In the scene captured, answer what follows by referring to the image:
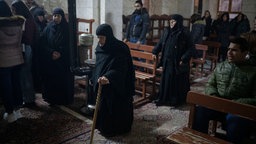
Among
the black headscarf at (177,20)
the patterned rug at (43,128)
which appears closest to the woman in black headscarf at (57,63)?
the patterned rug at (43,128)

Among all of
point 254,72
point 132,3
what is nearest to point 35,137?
point 254,72

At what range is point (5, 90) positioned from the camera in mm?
3844

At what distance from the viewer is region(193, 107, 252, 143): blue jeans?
278cm

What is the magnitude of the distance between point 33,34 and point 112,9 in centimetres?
224

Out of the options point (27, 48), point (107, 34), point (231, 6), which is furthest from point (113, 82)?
point (231, 6)

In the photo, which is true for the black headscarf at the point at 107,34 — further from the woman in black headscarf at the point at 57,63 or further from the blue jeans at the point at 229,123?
the blue jeans at the point at 229,123

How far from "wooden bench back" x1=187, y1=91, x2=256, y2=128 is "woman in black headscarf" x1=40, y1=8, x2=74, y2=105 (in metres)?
2.48

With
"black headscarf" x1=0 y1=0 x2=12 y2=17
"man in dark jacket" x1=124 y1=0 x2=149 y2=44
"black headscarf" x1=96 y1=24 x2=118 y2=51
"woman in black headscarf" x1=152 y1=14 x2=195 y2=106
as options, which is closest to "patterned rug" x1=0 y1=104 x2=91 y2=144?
"black headscarf" x1=96 y1=24 x2=118 y2=51

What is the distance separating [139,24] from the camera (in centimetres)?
638

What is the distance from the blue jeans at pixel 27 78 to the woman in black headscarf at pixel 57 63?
9.5 inches

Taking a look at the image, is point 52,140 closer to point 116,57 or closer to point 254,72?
point 116,57

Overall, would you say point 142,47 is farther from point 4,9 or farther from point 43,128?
point 4,9

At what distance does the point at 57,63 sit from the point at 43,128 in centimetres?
115

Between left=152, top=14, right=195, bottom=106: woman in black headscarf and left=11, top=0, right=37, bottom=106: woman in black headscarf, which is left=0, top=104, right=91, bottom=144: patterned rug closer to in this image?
left=11, top=0, right=37, bottom=106: woman in black headscarf
